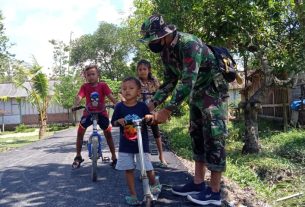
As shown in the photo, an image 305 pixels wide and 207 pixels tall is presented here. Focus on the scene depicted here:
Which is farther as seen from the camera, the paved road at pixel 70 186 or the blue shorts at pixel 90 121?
the blue shorts at pixel 90 121

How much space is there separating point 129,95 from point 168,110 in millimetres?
732

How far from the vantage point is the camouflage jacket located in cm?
380

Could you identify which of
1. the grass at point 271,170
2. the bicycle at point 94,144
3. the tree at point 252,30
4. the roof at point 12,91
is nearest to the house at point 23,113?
the roof at point 12,91

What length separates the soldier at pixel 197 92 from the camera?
386cm

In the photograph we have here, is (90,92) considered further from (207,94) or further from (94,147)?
(207,94)

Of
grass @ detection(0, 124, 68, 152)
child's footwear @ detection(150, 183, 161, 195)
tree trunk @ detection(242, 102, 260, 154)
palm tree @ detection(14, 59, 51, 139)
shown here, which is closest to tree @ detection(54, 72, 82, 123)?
grass @ detection(0, 124, 68, 152)

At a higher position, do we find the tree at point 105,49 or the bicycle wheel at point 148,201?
the tree at point 105,49

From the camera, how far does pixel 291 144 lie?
414 inches

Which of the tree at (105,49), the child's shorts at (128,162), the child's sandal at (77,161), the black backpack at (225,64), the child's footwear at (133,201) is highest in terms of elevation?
the tree at (105,49)

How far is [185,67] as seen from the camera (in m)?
3.86

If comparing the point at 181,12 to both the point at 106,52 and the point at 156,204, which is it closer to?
the point at 156,204

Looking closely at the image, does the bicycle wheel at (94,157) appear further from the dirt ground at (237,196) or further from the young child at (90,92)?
the dirt ground at (237,196)

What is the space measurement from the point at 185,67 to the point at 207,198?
146cm

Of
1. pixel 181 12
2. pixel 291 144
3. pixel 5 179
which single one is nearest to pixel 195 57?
pixel 5 179
